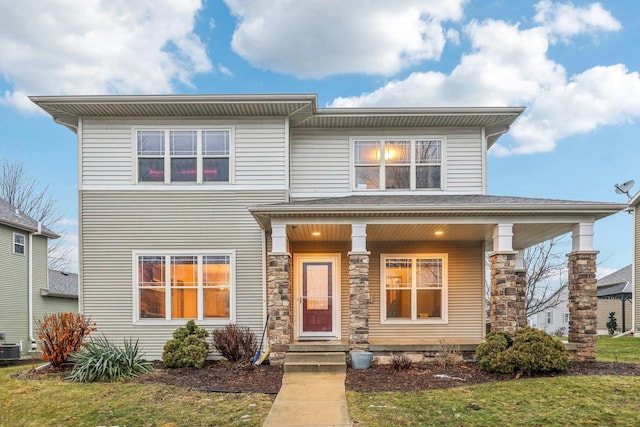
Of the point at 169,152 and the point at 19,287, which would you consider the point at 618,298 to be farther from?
the point at 19,287

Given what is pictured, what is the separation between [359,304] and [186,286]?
4.13 meters

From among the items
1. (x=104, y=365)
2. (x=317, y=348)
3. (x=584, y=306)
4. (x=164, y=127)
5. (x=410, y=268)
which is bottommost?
(x=104, y=365)

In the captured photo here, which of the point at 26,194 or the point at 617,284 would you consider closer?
the point at 617,284

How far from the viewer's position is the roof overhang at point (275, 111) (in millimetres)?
9391

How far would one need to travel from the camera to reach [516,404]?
5742 millimetres

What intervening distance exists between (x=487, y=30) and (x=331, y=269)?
10.0 m

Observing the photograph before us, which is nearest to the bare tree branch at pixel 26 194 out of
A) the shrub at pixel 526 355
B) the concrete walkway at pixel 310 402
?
the concrete walkway at pixel 310 402

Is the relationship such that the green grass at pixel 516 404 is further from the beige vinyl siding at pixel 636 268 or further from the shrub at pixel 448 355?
Answer: the beige vinyl siding at pixel 636 268

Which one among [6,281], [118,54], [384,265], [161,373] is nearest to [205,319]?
[161,373]

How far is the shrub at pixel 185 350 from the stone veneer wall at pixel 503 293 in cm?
597

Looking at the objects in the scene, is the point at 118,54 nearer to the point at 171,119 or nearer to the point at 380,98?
the point at 171,119

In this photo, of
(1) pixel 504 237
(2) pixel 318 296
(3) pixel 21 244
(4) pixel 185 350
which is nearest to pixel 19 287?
(3) pixel 21 244

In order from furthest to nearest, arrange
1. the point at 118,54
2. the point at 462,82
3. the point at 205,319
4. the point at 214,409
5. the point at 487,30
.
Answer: the point at 462,82
the point at 118,54
the point at 487,30
the point at 205,319
the point at 214,409

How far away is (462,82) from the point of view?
18.3m
